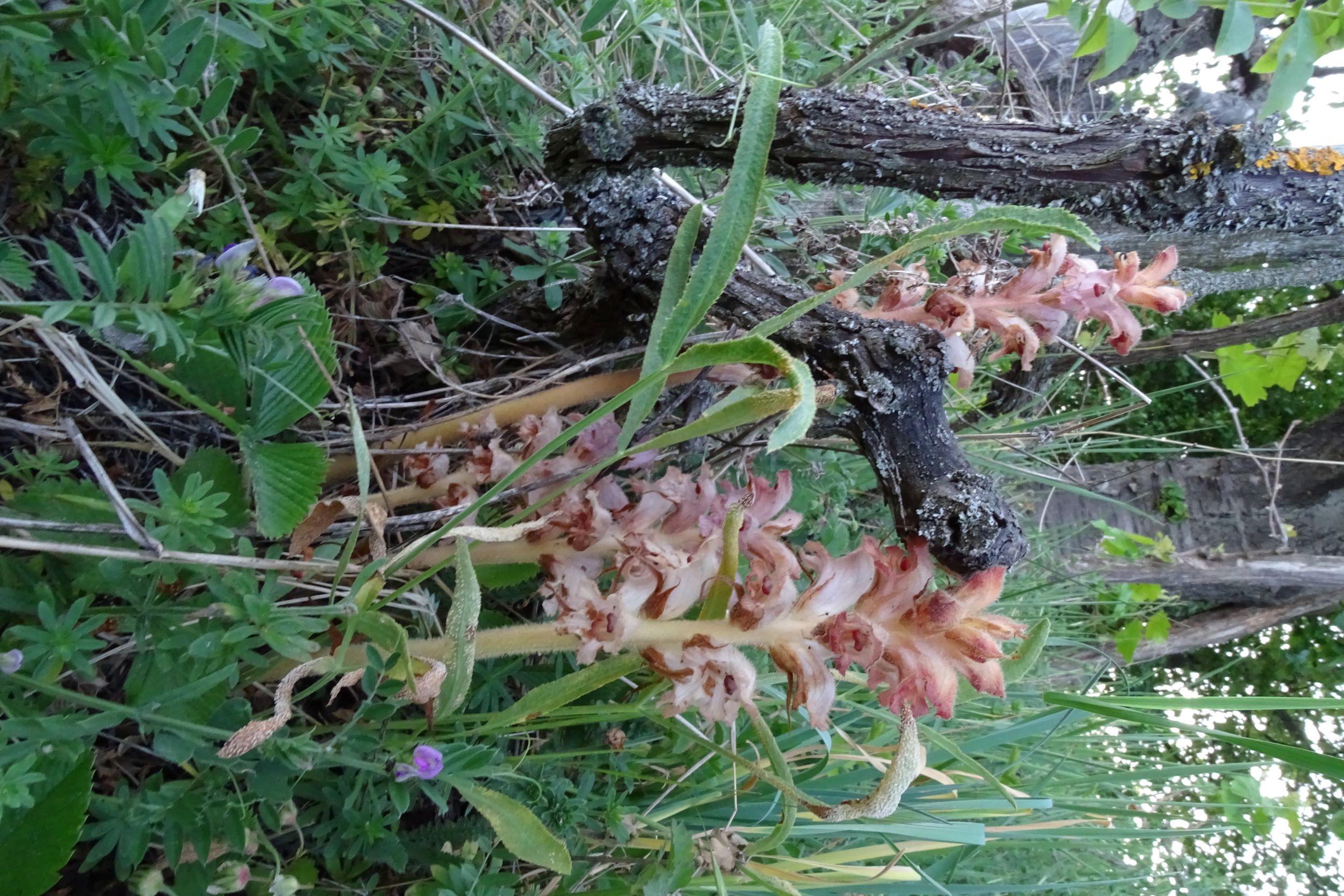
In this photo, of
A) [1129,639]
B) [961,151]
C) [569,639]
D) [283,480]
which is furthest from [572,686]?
[1129,639]

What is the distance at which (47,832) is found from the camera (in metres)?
0.60

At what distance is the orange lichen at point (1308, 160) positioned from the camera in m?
0.92

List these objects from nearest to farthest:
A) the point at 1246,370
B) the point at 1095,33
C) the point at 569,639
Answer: the point at 569,639 < the point at 1095,33 < the point at 1246,370

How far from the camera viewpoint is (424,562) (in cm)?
81

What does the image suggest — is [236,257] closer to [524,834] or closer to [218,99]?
[218,99]

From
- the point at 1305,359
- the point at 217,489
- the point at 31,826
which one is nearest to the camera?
the point at 31,826

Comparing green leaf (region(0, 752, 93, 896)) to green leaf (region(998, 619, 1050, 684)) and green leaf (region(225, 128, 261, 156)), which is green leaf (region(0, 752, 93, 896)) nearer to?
green leaf (region(225, 128, 261, 156))

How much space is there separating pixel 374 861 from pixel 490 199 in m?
0.81

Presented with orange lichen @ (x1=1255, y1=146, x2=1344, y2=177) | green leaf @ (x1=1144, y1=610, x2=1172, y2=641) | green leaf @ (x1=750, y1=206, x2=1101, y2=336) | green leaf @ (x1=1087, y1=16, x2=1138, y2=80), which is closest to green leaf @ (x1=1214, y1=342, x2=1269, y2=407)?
green leaf @ (x1=1144, y1=610, x2=1172, y2=641)

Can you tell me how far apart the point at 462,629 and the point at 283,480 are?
0.67 feet

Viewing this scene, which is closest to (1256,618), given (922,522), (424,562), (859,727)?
(859,727)

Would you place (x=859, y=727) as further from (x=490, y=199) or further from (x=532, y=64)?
(x=532, y=64)

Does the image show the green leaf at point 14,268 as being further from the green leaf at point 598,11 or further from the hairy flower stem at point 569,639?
the green leaf at point 598,11

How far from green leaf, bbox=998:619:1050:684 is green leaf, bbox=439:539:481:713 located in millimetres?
414
